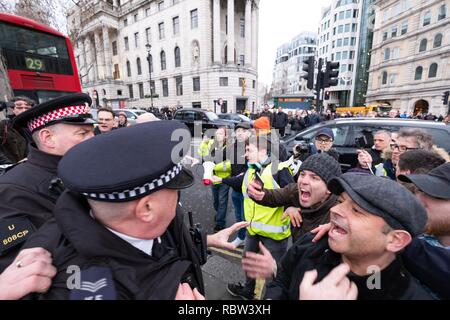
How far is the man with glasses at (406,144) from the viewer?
2.91 metres

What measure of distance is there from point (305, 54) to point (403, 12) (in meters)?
47.5

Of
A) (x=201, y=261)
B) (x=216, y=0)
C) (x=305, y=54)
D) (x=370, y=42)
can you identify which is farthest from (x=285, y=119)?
(x=305, y=54)

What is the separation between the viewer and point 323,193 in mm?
2020

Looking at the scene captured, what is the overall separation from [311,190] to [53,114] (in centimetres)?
222

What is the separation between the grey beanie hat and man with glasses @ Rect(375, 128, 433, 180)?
148 centimetres

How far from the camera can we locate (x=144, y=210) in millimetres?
1000

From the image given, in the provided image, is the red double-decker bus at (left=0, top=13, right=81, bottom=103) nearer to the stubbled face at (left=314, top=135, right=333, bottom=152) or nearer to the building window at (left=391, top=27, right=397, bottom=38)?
the stubbled face at (left=314, top=135, right=333, bottom=152)

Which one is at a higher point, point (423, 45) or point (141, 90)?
point (423, 45)

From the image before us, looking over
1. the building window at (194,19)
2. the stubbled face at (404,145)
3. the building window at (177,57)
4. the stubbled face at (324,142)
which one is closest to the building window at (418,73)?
the building window at (194,19)

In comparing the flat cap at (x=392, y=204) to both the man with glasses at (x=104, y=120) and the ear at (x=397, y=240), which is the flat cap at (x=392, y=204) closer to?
the ear at (x=397, y=240)

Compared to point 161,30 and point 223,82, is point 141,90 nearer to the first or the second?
point 161,30

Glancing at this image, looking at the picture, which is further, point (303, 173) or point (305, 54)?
point (305, 54)

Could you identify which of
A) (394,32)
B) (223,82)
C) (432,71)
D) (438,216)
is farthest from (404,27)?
(438,216)
